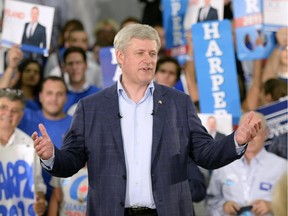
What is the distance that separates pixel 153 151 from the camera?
11.8ft

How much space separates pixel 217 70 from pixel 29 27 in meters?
1.42

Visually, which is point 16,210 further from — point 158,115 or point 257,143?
point 158,115

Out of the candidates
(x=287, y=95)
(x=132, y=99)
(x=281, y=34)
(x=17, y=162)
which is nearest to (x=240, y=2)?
(x=281, y=34)

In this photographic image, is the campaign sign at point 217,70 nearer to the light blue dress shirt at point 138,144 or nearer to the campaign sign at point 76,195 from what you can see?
the campaign sign at point 76,195

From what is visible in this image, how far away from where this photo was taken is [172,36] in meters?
6.82

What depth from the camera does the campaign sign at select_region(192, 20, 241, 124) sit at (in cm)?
590

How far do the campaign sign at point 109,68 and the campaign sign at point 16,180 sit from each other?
3.49 feet

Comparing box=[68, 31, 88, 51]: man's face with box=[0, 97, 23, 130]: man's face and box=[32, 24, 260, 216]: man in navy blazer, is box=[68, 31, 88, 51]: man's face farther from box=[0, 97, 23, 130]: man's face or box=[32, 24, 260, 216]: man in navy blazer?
box=[32, 24, 260, 216]: man in navy blazer

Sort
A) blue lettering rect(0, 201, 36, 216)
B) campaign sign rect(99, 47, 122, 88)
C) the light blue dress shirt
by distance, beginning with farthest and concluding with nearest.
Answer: campaign sign rect(99, 47, 122, 88) < blue lettering rect(0, 201, 36, 216) < the light blue dress shirt

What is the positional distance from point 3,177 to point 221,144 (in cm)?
190

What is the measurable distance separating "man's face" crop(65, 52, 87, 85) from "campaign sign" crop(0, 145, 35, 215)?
1.56 metres

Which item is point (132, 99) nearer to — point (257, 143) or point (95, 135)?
point (95, 135)

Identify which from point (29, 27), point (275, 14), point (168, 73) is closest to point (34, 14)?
point (29, 27)

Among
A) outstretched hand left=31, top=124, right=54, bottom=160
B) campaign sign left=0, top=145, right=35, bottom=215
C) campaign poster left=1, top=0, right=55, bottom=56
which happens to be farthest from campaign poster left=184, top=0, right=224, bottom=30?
outstretched hand left=31, top=124, right=54, bottom=160
